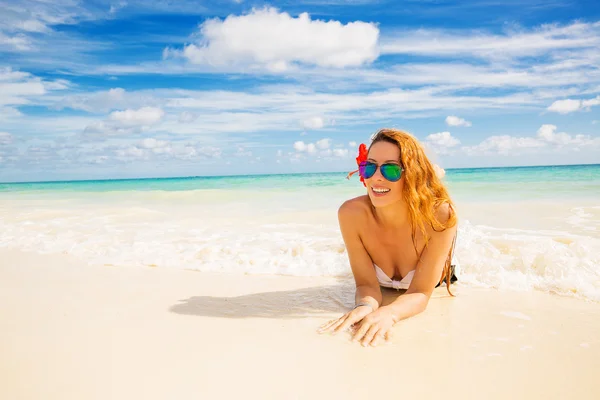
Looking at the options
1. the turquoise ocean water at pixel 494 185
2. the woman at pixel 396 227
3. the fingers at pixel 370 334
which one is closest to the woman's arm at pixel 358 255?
the woman at pixel 396 227

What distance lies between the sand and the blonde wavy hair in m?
0.70

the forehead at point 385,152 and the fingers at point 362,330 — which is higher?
the forehead at point 385,152

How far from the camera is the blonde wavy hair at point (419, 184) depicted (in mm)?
3109

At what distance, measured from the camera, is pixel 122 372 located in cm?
233

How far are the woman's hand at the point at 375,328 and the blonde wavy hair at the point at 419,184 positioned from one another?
0.72m

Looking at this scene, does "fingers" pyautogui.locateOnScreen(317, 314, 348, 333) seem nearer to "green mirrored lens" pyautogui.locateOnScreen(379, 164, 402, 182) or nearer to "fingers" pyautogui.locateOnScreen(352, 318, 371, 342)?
"fingers" pyautogui.locateOnScreen(352, 318, 371, 342)

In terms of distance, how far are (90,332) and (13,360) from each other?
478mm

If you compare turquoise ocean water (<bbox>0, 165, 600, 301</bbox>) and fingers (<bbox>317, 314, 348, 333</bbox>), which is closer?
fingers (<bbox>317, 314, 348, 333</bbox>)

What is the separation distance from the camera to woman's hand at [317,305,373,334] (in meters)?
2.84

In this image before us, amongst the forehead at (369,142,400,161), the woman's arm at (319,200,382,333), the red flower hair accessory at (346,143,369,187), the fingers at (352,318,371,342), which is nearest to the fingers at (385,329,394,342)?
the fingers at (352,318,371,342)

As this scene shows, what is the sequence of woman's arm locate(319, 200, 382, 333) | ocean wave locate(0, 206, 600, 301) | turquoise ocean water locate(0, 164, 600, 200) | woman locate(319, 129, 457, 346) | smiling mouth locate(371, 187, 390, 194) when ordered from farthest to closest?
turquoise ocean water locate(0, 164, 600, 200) → ocean wave locate(0, 206, 600, 301) → woman's arm locate(319, 200, 382, 333) → smiling mouth locate(371, 187, 390, 194) → woman locate(319, 129, 457, 346)

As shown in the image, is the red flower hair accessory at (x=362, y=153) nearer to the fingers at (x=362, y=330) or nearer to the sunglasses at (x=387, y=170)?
the sunglasses at (x=387, y=170)

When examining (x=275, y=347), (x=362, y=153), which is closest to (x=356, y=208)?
(x=362, y=153)

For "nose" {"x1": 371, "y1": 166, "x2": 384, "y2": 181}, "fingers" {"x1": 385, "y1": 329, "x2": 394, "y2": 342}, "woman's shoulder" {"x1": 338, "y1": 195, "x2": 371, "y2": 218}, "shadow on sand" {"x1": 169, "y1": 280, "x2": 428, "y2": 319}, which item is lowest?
"shadow on sand" {"x1": 169, "y1": 280, "x2": 428, "y2": 319}
